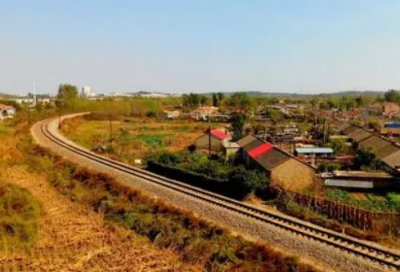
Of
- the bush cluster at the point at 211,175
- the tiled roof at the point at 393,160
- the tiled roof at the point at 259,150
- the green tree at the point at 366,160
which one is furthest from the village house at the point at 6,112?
the tiled roof at the point at 393,160

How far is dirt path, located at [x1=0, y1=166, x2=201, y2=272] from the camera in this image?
13461 mm

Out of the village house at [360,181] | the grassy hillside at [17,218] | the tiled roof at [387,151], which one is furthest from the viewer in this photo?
the tiled roof at [387,151]

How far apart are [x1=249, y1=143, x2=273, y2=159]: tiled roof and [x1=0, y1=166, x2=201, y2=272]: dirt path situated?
10.6 meters

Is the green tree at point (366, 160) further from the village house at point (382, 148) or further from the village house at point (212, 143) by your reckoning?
the village house at point (212, 143)

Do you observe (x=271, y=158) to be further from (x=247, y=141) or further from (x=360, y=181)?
(x=247, y=141)

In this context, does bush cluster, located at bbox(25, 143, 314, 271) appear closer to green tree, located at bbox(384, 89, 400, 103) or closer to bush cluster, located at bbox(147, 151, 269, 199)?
bush cluster, located at bbox(147, 151, 269, 199)

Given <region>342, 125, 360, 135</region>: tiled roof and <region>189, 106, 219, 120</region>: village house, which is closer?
<region>342, 125, 360, 135</region>: tiled roof

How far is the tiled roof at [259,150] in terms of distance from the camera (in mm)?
25531

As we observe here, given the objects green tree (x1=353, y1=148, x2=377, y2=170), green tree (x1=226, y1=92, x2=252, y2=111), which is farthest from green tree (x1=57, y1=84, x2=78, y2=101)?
green tree (x1=353, y1=148, x2=377, y2=170)

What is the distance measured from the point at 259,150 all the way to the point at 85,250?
14069 mm

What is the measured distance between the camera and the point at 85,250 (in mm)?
14789

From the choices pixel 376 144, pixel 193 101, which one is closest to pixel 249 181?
pixel 376 144

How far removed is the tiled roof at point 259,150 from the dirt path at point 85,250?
1061 centimetres

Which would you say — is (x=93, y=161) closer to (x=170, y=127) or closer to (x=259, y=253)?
(x=259, y=253)
